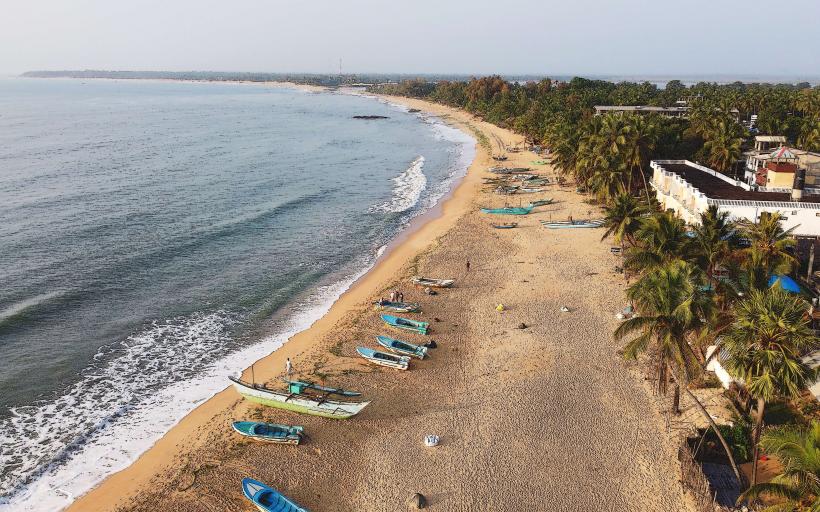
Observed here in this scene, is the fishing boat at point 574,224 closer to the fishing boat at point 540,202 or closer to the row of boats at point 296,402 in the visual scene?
the fishing boat at point 540,202

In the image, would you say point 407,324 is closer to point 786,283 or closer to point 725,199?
point 786,283

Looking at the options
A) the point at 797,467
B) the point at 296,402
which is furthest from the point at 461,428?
the point at 797,467

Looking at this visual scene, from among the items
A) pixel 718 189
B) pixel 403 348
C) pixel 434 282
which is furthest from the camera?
pixel 434 282

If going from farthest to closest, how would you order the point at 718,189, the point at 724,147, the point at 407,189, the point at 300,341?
the point at 407,189
the point at 724,147
the point at 718,189
the point at 300,341

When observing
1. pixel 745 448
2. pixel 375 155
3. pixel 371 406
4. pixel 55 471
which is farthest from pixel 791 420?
pixel 375 155

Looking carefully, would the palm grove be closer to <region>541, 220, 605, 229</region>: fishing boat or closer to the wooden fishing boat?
<region>541, 220, 605, 229</region>: fishing boat

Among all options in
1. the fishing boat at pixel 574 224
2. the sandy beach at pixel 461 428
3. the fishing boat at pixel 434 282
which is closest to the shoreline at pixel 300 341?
the sandy beach at pixel 461 428

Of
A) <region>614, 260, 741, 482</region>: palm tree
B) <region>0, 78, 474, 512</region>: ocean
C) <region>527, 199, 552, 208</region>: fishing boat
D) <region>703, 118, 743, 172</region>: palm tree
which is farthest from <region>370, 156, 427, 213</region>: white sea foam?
<region>614, 260, 741, 482</region>: palm tree
